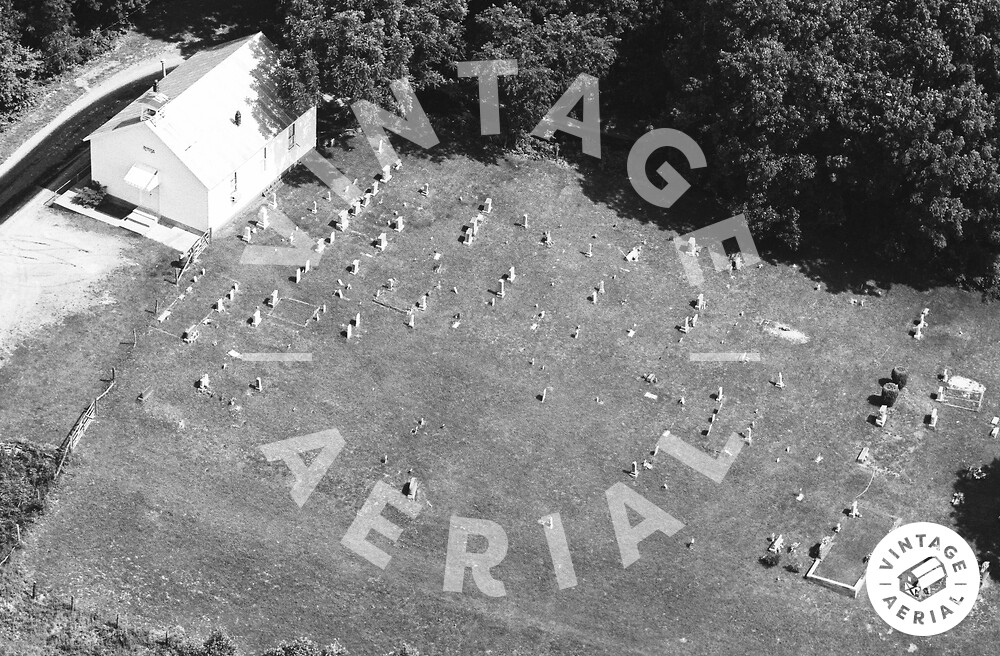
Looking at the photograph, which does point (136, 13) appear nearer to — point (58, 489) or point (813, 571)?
point (58, 489)

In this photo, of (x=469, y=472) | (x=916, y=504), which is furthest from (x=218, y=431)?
(x=916, y=504)

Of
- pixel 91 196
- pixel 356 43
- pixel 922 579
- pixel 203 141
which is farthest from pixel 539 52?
pixel 922 579

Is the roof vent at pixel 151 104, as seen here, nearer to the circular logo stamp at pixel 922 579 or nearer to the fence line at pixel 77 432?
the fence line at pixel 77 432

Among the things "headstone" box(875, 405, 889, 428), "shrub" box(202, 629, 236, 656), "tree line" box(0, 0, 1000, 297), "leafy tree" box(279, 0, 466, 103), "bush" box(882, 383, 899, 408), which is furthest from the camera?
"tree line" box(0, 0, 1000, 297)

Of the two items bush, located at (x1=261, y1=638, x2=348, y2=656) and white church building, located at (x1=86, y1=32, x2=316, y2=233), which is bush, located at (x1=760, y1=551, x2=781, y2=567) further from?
white church building, located at (x1=86, y1=32, x2=316, y2=233)

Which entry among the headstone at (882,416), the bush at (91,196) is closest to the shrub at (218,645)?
the bush at (91,196)

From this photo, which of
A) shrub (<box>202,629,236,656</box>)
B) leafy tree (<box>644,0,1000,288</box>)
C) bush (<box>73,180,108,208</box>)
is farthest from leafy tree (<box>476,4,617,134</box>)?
shrub (<box>202,629,236,656</box>)
